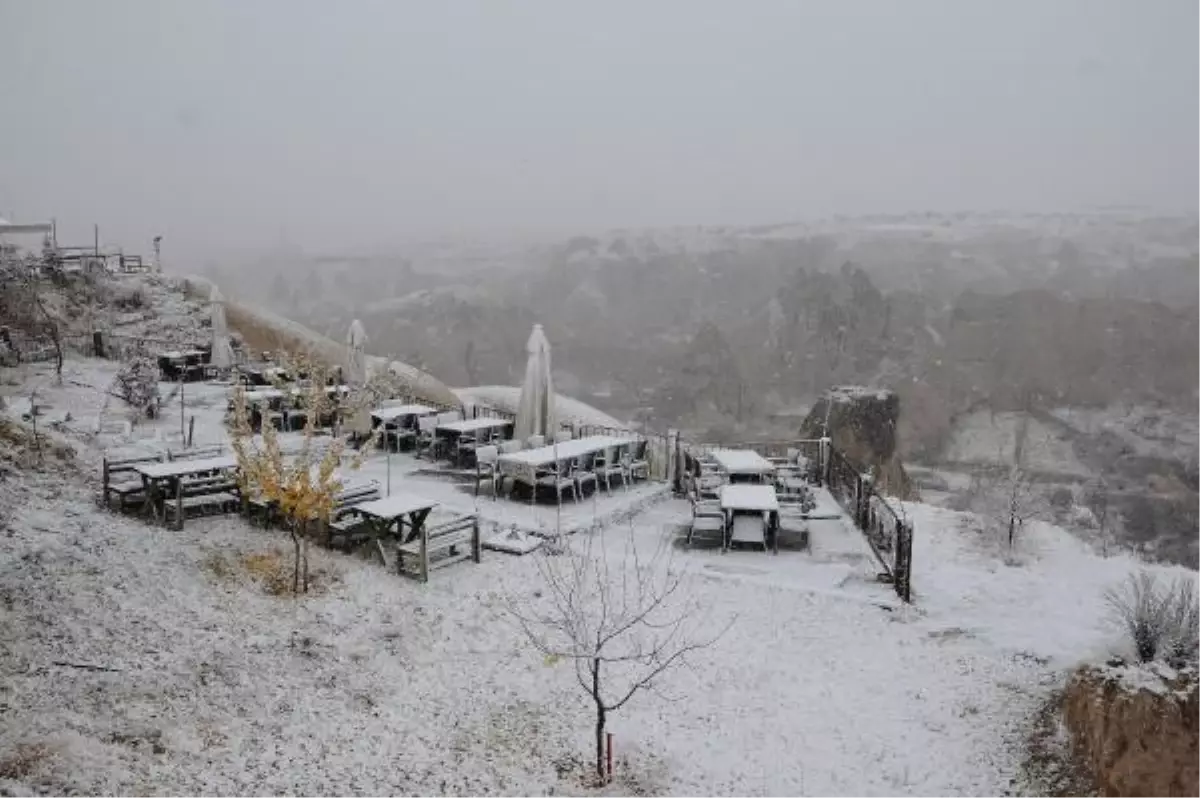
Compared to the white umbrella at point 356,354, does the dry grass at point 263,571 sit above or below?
below

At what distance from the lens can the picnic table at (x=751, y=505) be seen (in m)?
11.4

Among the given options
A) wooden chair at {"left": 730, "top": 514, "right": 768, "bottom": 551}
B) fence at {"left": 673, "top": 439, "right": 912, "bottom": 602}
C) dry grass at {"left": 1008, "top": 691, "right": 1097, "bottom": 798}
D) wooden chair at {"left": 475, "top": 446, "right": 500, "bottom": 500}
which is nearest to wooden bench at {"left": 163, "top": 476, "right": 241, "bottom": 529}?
wooden chair at {"left": 475, "top": 446, "right": 500, "bottom": 500}

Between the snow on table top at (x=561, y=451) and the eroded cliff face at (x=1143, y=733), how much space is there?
26.3 feet

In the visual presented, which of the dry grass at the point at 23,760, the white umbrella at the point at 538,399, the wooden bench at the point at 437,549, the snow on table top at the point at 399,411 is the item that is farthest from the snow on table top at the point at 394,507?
the snow on table top at the point at 399,411

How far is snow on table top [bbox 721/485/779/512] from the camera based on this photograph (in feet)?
37.4

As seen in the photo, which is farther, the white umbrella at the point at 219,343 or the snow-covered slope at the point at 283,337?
the snow-covered slope at the point at 283,337

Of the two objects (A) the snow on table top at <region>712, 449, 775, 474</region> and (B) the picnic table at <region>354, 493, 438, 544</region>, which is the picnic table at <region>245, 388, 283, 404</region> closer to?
(B) the picnic table at <region>354, 493, 438, 544</region>

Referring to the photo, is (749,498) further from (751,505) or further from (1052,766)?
(1052,766)

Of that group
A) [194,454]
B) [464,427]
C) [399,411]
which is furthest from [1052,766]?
[399,411]

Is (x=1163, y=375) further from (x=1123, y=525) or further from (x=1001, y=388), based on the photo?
(x=1123, y=525)

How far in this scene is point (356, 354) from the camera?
63.2ft

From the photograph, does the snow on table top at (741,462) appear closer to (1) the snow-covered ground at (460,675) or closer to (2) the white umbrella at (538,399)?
(1) the snow-covered ground at (460,675)

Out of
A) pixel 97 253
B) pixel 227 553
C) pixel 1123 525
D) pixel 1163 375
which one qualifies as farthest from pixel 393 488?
pixel 1163 375

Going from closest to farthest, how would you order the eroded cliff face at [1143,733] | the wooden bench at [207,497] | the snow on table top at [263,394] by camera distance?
the eroded cliff face at [1143,733] → the wooden bench at [207,497] → the snow on table top at [263,394]
